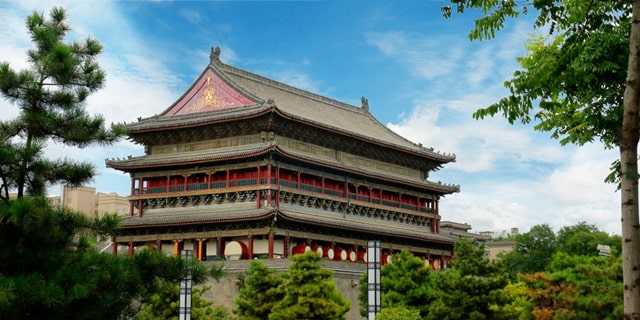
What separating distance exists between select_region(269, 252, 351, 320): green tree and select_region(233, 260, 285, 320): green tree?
57 cm

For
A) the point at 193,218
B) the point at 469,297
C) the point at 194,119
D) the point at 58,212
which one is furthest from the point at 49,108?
the point at 194,119

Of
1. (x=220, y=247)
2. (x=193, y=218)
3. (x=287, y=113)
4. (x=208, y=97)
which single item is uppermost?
(x=208, y=97)

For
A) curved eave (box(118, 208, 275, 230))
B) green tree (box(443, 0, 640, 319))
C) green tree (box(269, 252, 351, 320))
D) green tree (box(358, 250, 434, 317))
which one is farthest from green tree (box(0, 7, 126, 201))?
curved eave (box(118, 208, 275, 230))

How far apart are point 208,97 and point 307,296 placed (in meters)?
21.5

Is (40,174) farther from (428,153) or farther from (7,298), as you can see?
(428,153)

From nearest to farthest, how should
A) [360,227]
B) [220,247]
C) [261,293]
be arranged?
[261,293]
[220,247]
[360,227]

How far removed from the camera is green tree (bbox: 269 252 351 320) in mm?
33312

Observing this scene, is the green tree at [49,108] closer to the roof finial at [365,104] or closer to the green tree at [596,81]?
the green tree at [596,81]

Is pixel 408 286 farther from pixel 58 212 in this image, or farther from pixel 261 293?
pixel 58 212

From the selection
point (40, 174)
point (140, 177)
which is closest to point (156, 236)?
point (140, 177)

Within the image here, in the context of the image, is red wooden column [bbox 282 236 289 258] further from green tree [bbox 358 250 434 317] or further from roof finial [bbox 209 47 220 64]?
roof finial [bbox 209 47 220 64]

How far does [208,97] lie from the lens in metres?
51.5

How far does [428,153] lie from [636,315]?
159ft

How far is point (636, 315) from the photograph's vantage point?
10.6m
